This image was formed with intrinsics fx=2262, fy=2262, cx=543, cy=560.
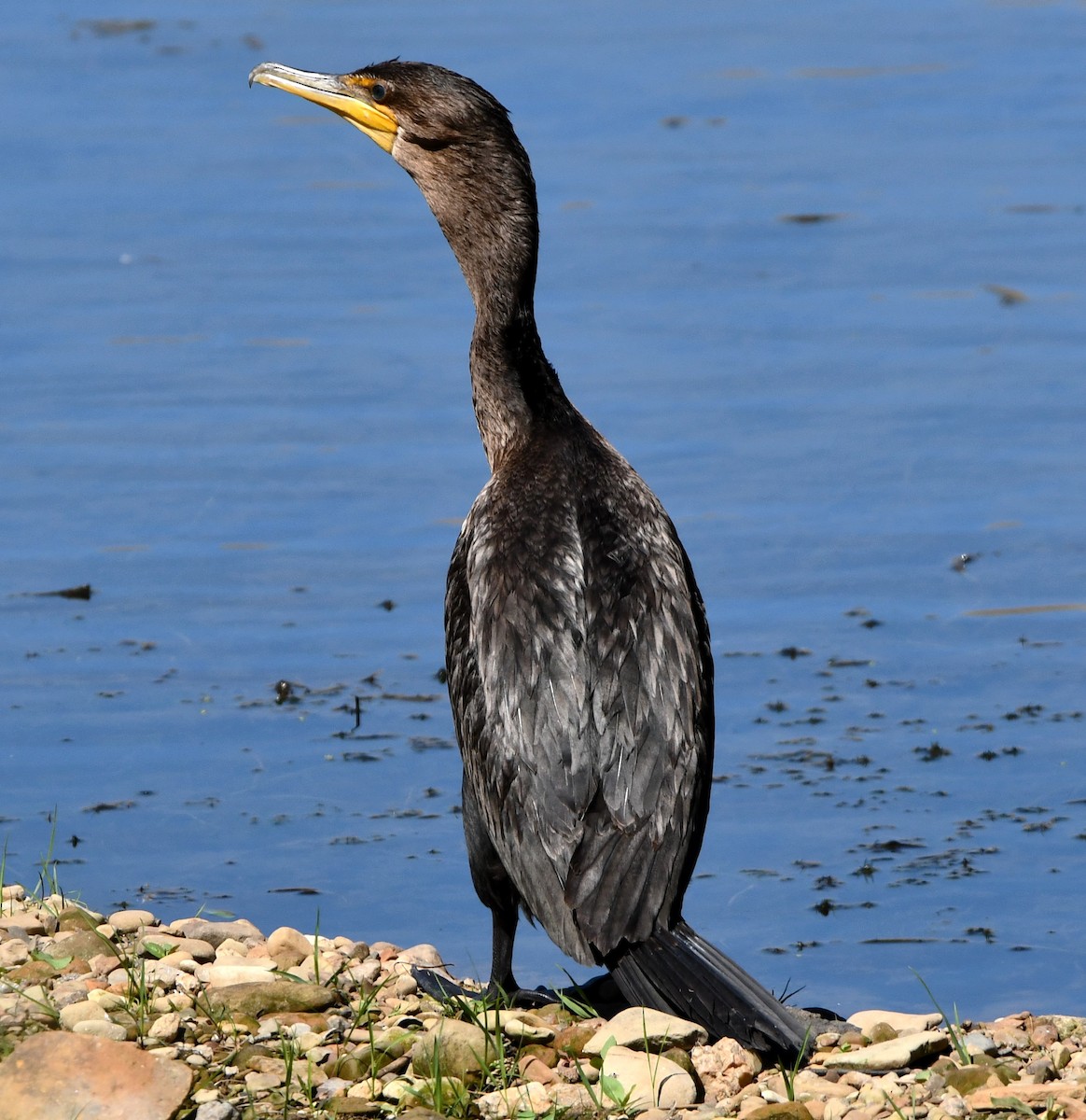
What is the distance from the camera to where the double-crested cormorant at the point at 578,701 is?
15.4ft

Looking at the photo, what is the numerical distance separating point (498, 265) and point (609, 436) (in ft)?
10.2

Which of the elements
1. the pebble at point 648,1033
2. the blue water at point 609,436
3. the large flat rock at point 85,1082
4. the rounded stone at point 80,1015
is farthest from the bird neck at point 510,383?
the large flat rock at point 85,1082

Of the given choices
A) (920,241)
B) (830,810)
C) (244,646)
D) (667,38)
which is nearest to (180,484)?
(244,646)

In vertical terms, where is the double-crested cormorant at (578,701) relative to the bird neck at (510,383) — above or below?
below

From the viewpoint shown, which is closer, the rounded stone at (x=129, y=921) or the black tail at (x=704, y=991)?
the black tail at (x=704, y=991)

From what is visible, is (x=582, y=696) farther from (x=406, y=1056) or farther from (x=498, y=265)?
(x=498, y=265)

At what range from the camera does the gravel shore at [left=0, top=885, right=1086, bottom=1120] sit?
4109 millimetres

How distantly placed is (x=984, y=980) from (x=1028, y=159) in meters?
7.02

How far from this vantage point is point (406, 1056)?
4.37 metres

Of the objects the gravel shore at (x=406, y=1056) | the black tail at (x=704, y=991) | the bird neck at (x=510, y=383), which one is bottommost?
the gravel shore at (x=406, y=1056)

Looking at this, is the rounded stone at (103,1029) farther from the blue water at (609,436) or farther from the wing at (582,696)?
the blue water at (609,436)

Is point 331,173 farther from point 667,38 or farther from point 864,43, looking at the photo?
point 864,43

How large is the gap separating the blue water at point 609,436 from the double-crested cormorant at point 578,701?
1044mm

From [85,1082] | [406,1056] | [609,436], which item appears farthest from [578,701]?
[609,436]
